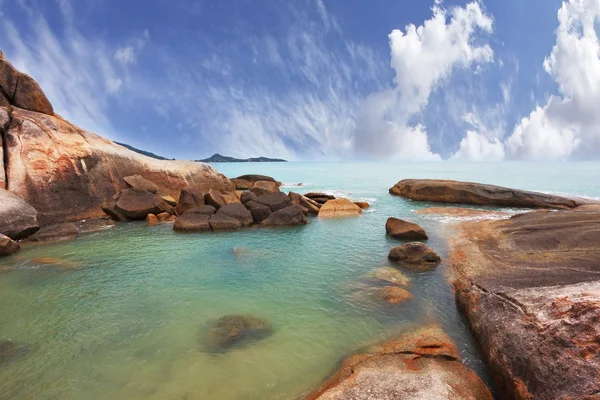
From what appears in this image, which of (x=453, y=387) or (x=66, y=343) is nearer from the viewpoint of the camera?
(x=453, y=387)

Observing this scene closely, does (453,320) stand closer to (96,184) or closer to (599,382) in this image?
(599,382)

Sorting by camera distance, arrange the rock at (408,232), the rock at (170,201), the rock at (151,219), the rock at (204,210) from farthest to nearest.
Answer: the rock at (170,201)
the rock at (151,219)
the rock at (204,210)
the rock at (408,232)

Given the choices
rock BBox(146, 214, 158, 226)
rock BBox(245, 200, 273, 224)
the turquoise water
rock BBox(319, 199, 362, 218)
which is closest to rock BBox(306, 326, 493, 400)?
the turquoise water

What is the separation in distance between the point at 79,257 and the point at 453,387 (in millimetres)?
14781

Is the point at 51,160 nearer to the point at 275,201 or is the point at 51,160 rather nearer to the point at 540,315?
the point at 275,201

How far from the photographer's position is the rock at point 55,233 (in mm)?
16156

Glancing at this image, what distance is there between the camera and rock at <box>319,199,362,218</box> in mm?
24797

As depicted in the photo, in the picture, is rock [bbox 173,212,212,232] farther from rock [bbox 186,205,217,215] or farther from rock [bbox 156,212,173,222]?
rock [bbox 156,212,173,222]

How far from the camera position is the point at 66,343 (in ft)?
24.7

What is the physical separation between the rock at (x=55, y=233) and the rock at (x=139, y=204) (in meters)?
3.77

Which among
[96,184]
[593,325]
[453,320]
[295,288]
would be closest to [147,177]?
[96,184]

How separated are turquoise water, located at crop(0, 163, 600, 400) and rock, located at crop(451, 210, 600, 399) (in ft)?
2.33

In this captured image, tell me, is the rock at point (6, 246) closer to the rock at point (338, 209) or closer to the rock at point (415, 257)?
the rock at point (415, 257)

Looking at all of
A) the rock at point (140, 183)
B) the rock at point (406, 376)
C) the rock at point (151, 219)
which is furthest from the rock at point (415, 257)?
the rock at point (140, 183)
